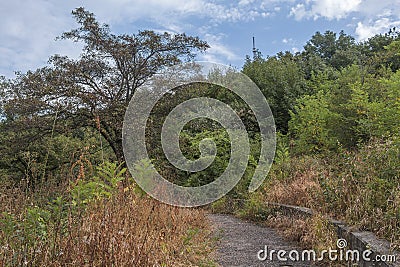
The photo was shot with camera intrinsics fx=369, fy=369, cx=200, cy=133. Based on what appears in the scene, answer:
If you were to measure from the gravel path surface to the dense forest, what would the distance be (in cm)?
29

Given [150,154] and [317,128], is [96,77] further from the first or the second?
[317,128]

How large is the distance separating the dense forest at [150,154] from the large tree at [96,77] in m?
0.04

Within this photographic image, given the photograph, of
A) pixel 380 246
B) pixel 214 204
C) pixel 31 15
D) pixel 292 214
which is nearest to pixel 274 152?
pixel 214 204

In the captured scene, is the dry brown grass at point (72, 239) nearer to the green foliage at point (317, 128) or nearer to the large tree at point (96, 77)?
the green foliage at point (317, 128)

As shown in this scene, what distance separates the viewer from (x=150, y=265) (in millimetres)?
2562

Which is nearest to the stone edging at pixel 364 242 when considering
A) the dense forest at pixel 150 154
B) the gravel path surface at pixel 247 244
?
the dense forest at pixel 150 154

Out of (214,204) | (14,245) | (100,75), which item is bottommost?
(214,204)

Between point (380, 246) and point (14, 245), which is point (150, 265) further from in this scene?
point (380, 246)

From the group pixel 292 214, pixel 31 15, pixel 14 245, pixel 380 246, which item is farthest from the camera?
pixel 31 15

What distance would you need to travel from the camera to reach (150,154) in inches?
417

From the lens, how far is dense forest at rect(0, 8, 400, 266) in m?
2.60

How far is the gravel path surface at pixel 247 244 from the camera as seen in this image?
12.5ft

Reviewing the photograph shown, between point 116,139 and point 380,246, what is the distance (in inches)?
376

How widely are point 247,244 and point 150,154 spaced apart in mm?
6200
